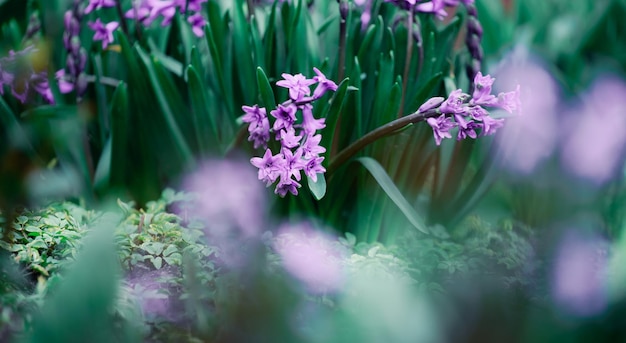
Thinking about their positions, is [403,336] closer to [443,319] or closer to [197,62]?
[443,319]

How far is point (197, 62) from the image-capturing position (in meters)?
1.77

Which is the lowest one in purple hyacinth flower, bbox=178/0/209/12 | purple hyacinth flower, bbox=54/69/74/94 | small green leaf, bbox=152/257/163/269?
small green leaf, bbox=152/257/163/269

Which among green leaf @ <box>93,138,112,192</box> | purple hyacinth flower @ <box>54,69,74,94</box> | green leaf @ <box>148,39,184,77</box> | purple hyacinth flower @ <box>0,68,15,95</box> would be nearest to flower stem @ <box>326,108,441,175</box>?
green leaf @ <box>148,39,184,77</box>

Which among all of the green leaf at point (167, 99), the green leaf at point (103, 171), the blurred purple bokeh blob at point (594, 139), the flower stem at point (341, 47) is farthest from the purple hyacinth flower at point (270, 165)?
the blurred purple bokeh blob at point (594, 139)

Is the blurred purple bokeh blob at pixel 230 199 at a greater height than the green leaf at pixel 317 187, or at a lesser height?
lesser

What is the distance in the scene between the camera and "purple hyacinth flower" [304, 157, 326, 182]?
4.43 ft

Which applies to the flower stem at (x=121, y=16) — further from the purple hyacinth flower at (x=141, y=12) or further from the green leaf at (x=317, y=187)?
the green leaf at (x=317, y=187)

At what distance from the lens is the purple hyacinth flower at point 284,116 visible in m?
1.37

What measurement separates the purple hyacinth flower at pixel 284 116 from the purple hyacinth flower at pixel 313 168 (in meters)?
0.09

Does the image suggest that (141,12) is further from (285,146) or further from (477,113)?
(477,113)

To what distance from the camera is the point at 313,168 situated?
136 cm

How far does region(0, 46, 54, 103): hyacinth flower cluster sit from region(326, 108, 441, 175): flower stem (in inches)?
33.5

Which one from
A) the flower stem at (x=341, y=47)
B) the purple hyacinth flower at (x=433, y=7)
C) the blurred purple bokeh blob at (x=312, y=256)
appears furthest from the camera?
the purple hyacinth flower at (x=433, y=7)

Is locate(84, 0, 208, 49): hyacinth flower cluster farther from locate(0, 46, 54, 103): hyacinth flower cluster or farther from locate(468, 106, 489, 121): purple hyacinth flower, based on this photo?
locate(468, 106, 489, 121): purple hyacinth flower
